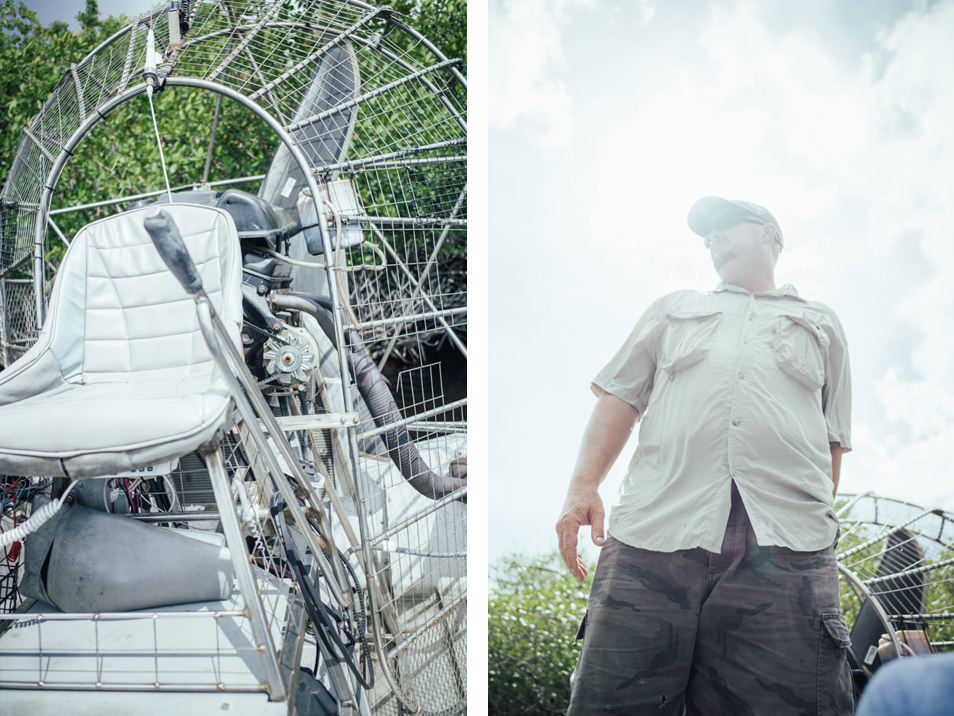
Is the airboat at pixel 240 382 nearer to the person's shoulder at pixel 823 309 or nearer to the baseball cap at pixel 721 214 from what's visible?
the baseball cap at pixel 721 214

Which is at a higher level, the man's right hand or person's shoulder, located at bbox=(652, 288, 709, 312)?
person's shoulder, located at bbox=(652, 288, 709, 312)

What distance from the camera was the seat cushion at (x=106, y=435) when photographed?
52.7 inches

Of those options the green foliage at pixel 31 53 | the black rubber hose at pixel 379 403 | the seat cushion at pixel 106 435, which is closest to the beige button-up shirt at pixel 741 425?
the black rubber hose at pixel 379 403

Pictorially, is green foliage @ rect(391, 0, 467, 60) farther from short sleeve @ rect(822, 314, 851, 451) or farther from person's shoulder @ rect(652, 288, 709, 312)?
short sleeve @ rect(822, 314, 851, 451)

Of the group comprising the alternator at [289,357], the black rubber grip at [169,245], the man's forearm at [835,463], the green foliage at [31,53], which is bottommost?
the man's forearm at [835,463]

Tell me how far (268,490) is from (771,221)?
1.24m

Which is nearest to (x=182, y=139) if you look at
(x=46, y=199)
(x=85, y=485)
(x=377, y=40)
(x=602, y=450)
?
(x=46, y=199)

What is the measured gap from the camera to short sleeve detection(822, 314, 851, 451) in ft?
4.84

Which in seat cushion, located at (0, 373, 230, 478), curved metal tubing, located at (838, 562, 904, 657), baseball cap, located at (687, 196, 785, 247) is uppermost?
baseball cap, located at (687, 196, 785, 247)

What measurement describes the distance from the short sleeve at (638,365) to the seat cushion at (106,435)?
0.87m

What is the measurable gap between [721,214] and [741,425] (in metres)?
0.49

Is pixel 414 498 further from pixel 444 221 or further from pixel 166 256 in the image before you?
pixel 166 256

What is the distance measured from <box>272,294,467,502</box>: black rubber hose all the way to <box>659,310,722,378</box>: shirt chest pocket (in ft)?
2.20

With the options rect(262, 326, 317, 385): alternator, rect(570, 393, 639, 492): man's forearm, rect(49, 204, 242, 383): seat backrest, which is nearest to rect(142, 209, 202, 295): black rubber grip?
rect(49, 204, 242, 383): seat backrest
